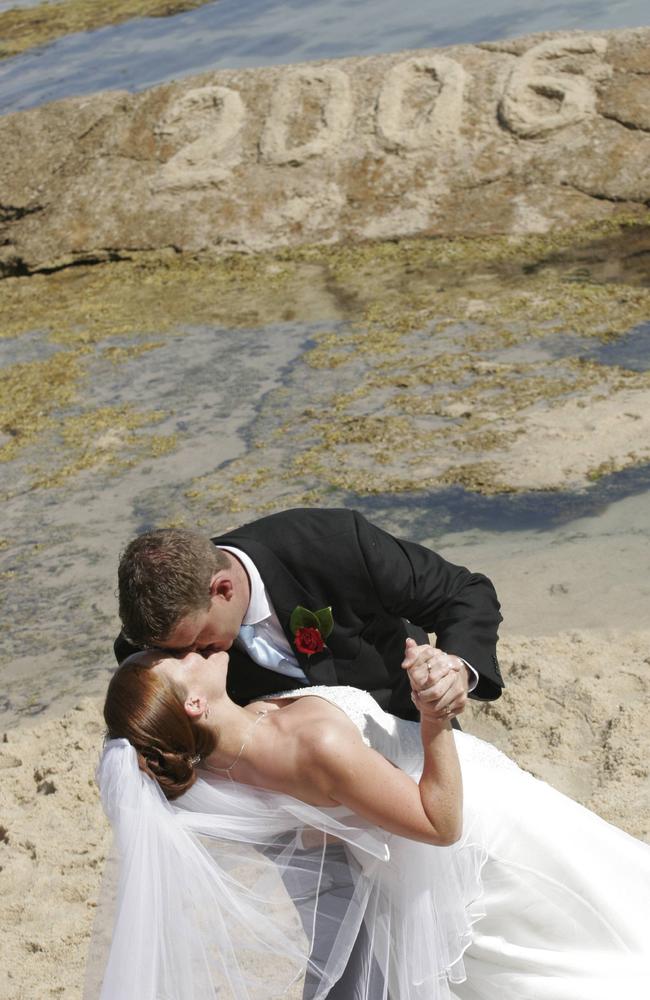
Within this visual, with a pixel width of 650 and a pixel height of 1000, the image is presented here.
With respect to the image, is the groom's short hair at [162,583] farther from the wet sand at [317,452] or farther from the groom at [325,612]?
the wet sand at [317,452]

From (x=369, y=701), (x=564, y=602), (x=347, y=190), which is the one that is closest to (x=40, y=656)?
(x=564, y=602)

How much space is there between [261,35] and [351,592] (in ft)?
60.9

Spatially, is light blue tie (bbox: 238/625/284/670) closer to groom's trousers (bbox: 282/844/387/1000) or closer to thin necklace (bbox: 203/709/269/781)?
thin necklace (bbox: 203/709/269/781)

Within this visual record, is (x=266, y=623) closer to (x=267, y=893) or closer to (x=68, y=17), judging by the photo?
(x=267, y=893)

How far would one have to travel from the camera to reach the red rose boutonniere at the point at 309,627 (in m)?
2.82

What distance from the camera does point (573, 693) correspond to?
4492 millimetres

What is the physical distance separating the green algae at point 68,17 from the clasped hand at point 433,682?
21.6m

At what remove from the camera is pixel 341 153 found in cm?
1081

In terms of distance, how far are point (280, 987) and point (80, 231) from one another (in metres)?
9.67

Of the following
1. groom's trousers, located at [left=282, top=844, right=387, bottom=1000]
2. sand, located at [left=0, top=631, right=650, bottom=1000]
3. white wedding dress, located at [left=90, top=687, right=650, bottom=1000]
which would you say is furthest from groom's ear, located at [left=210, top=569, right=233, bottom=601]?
sand, located at [left=0, top=631, right=650, bottom=1000]

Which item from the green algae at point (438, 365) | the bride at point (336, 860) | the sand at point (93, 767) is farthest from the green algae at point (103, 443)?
the bride at point (336, 860)

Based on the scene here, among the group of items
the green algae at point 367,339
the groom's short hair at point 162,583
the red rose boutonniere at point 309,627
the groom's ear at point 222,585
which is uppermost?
the groom's short hair at point 162,583

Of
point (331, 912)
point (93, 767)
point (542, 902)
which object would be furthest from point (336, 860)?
point (93, 767)

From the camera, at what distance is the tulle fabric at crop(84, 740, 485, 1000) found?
8.27 ft
